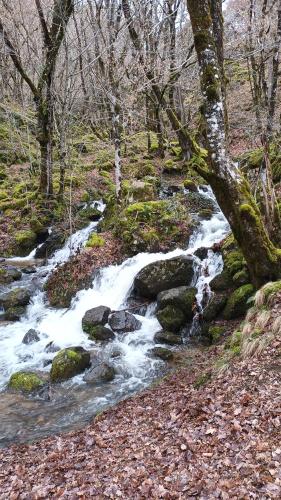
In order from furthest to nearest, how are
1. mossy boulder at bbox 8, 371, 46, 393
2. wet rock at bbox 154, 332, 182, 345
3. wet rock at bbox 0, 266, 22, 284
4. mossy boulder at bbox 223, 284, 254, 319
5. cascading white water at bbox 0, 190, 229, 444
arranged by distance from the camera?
wet rock at bbox 0, 266, 22, 284
wet rock at bbox 154, 332, 182, 345
mossy boulder at bbox 223, 284, 254, 319
cascading white water at bbox 0, 190, 229, 444
mossy boulder at bbox 8, 371, 46, 393

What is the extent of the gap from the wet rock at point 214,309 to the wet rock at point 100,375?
9.91 ft

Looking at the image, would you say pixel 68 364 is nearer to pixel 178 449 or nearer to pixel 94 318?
pixel 94 318

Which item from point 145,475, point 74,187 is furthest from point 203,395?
point 74,187

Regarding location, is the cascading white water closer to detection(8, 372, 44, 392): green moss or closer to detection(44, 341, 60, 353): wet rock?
detection(44, 341, 60, 353): wet rock

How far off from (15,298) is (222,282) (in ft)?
22.0

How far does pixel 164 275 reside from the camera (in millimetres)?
12281

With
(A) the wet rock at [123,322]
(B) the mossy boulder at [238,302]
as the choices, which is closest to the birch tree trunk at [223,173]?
(B) the mossy boulder at [238,302]

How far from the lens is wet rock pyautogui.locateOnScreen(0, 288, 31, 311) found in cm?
1290

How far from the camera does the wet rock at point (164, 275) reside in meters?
12.2

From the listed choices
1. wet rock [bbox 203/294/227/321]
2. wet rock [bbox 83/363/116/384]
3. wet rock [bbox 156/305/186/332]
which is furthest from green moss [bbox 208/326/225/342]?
wet rock [bbox 83/363/116/384]

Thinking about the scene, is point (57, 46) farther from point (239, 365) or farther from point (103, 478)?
point (103, 478)

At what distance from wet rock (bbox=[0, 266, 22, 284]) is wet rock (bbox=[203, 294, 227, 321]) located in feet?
25.0

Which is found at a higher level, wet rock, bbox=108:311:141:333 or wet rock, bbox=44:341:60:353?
wet rock, bbox=108:311:141:333

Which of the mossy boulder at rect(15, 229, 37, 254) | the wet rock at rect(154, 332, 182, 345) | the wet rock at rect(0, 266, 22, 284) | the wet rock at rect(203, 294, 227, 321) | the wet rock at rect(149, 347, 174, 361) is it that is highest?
the mossy boulder at rect(15, 229, 37, 254)
